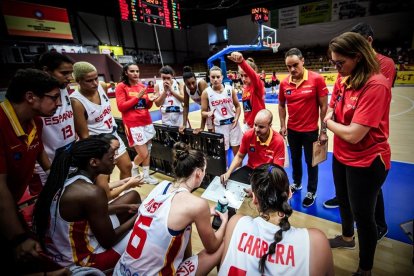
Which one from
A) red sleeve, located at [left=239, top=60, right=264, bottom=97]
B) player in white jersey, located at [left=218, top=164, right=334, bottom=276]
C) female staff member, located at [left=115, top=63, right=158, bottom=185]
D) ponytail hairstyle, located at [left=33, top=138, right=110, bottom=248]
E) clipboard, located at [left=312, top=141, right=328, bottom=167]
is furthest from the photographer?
female staff member, located at [left=115, top=63, right=158, bottom=185]

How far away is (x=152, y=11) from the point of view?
31.6ft

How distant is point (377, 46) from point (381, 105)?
21386mm

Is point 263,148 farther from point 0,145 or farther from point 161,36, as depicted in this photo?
point 161,36

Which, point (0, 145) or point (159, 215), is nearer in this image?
point (159, 215)

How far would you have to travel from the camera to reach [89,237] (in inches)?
66.3

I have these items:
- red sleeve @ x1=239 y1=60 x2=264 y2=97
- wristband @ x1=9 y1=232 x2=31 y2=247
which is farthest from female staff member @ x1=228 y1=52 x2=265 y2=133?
wristband @ x1=9 y1=232 x2=31 y2=247

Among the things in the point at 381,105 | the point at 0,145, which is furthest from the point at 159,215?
the point at 381,105

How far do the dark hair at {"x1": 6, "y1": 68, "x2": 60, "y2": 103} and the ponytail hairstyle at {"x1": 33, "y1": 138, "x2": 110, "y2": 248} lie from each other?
49 cm

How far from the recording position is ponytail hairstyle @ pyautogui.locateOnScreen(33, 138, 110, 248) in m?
1.61

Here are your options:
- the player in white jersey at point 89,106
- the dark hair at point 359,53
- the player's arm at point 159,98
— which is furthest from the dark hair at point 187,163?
the player's arm at point 159,98

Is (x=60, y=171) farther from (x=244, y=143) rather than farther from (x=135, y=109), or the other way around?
(x=135, y=109)

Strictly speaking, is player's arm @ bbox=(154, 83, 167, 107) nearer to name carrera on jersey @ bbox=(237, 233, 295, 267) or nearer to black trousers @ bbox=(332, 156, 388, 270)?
black trousers @ bbox=(332, 156, 388, 270)

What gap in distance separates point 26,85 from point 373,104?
95.0 inches

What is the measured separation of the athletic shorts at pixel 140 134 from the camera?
388cm
